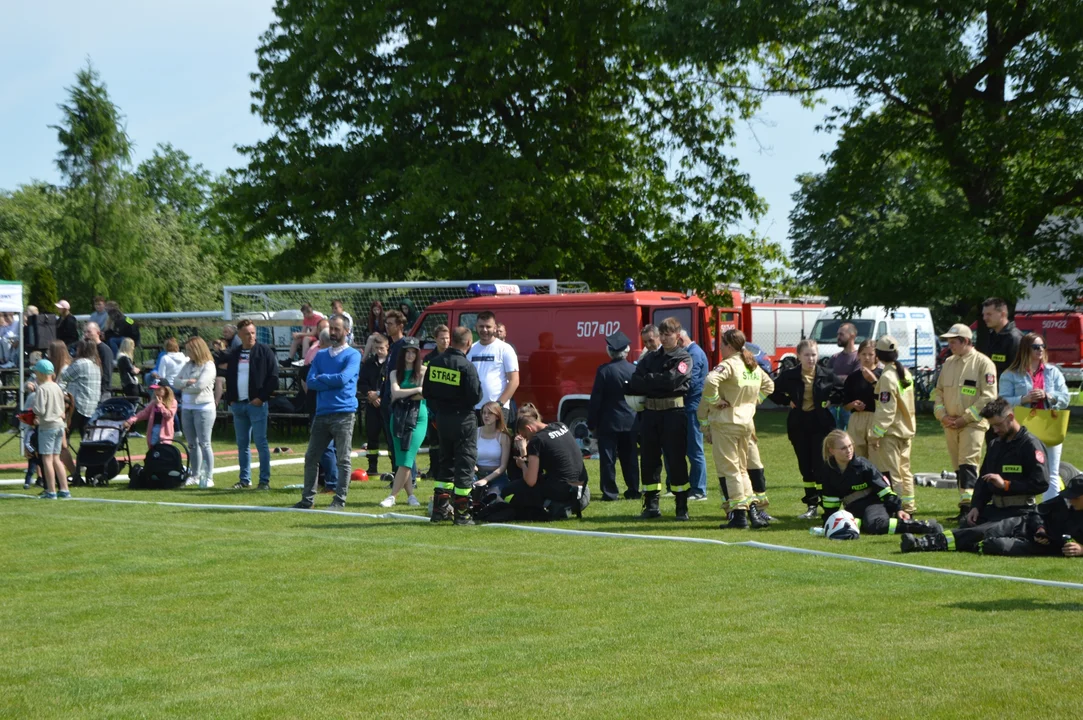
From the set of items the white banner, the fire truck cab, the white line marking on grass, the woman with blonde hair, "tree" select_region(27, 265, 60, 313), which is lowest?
the white line marking on grass

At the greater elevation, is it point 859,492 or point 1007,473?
point 1007,473

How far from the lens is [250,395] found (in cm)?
1499

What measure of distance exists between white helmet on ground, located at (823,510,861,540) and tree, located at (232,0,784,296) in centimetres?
1723

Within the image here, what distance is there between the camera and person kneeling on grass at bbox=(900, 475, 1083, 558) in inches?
367

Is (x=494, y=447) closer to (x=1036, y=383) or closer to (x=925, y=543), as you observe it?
(x=925, y=543)

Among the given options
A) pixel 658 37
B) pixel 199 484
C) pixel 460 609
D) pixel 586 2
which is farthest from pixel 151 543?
pixel 586 2

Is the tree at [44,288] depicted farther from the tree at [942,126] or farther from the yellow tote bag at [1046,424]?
the yellow tote bag at [1046,424]

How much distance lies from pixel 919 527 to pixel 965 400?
1.79 meters

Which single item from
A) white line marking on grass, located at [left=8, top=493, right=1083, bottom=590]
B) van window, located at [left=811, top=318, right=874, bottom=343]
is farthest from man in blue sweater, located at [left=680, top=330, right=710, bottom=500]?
van window, located at [left=811, top=318, right=874, bottom=343]

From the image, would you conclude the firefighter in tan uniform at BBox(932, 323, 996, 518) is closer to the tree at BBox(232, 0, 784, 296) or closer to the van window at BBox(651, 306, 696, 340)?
the van window at BBox(651, 306, 696, 340)

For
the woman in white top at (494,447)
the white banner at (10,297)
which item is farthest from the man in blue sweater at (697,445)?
the white banner at (10,297)

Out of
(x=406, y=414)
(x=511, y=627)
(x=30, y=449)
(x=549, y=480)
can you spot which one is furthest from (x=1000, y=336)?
(x=30, y=449)

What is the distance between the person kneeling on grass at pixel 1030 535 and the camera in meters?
9.31

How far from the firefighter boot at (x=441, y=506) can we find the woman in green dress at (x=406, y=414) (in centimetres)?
113
